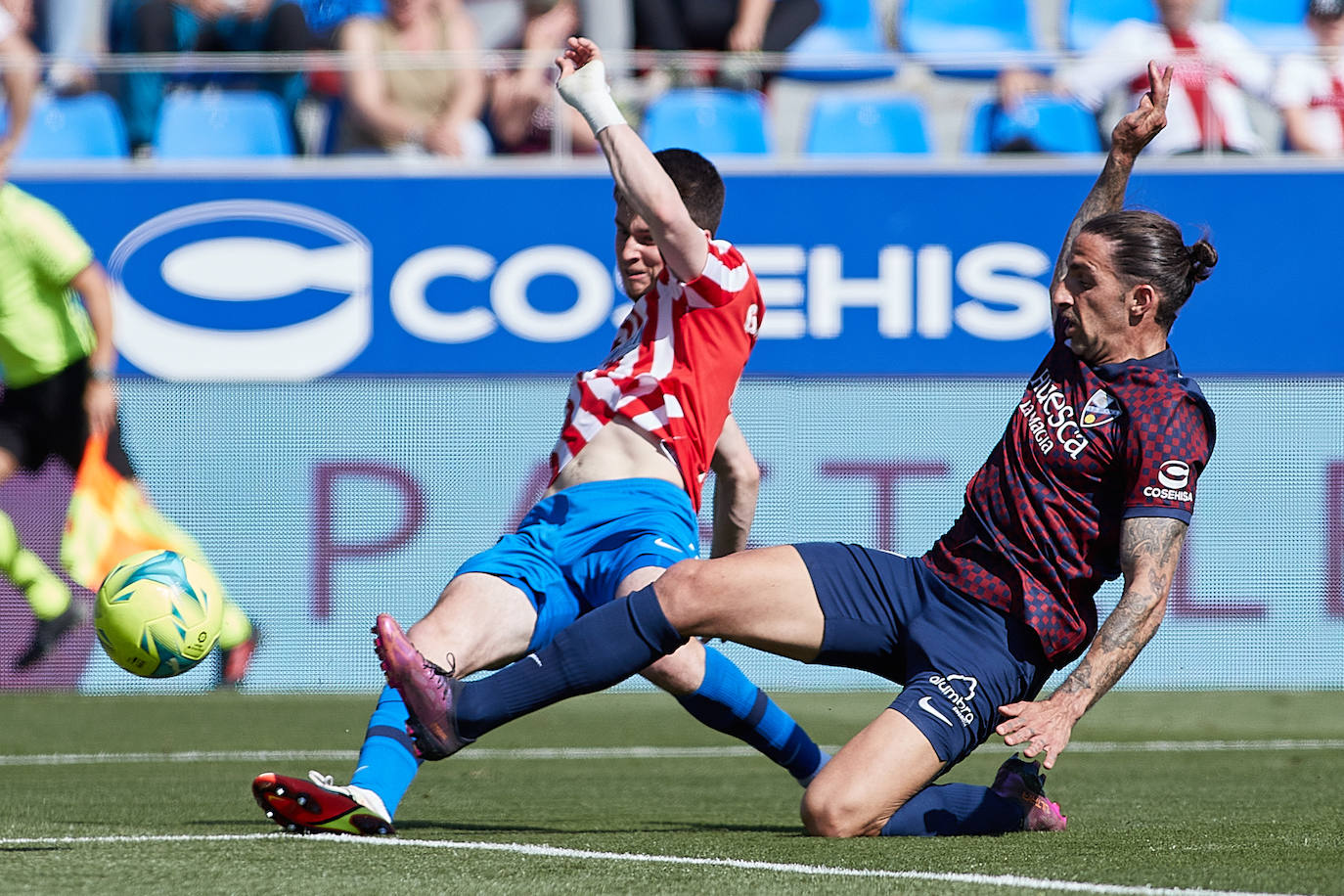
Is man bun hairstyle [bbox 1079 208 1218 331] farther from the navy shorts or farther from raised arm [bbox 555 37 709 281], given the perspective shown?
the navy shorts

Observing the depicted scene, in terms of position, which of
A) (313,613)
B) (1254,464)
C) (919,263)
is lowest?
A: (313,613)

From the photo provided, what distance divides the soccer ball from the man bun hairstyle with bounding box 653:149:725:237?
5.08 ft

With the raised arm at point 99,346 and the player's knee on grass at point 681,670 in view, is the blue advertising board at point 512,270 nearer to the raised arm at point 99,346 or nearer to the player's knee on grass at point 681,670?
the raised arm at point 99,346

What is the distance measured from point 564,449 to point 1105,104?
686 cm

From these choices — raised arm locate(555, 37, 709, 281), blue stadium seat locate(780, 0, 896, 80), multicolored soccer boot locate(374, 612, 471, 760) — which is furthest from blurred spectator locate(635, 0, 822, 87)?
multicolored soccer boot locate(374, 612, 471, 760)

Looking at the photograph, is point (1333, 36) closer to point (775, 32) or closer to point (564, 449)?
point (775, 32)

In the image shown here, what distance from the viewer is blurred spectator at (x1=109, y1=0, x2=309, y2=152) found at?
35.6ft

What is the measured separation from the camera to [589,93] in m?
4.44

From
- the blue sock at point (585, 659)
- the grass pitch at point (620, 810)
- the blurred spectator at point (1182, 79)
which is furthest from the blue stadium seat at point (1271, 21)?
the blue sock at point (585, 659)

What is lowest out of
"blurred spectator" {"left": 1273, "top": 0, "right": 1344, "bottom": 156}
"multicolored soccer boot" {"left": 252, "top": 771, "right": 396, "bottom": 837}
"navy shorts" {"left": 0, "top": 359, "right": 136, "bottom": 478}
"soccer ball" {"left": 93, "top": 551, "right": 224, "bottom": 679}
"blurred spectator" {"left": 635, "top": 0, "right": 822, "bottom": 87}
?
"navy shorts" {"left": 0, "top": 359, "right": 136, "bottom": 478}

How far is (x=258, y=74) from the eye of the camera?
35.5 feet

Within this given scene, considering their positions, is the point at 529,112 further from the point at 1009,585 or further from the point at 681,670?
the point at 1009,585

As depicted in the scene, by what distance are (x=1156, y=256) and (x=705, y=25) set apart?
746cm

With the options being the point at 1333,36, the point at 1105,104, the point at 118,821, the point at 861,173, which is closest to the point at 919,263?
the point at 861,173
